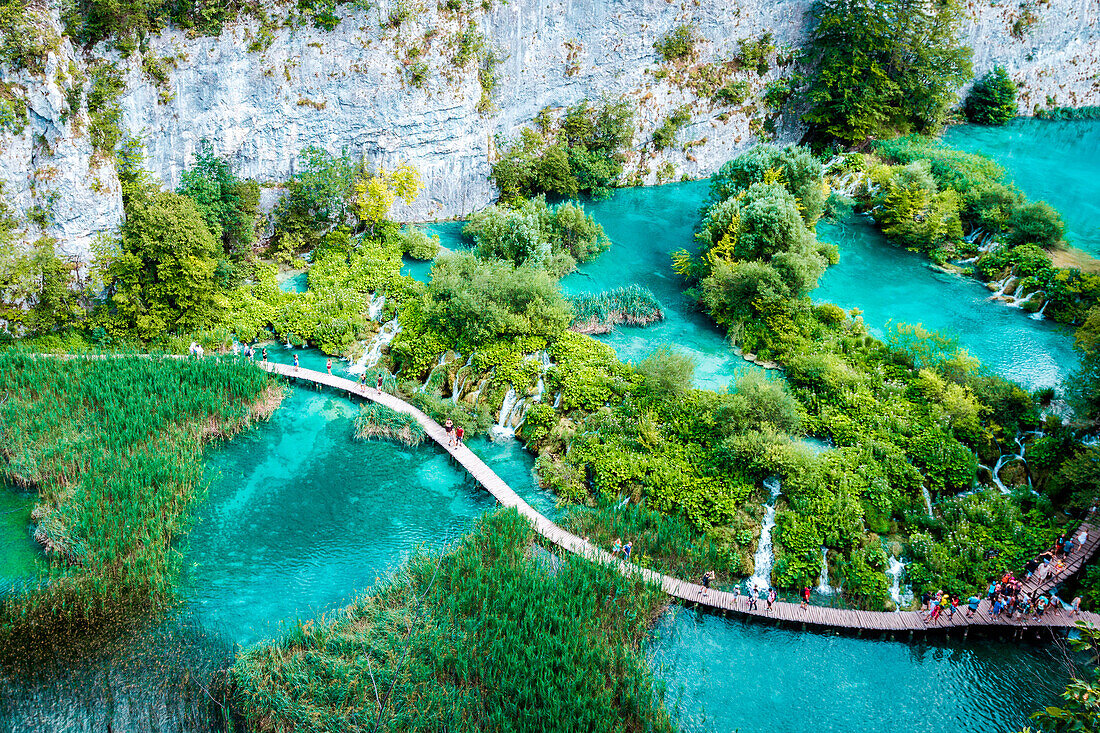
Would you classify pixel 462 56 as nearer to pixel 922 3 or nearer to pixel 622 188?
pixel 622 188

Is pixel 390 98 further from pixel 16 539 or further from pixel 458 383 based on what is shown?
pixel 16 539

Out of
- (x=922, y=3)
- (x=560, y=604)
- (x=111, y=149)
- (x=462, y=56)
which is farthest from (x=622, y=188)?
(x=560, y=604)

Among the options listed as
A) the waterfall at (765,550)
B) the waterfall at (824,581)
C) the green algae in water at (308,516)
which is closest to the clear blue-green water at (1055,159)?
the waterfall at (765,550)

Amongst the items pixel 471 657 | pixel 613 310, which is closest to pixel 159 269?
pixel 613 310

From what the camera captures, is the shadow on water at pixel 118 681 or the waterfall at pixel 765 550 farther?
the waterfall at pixel 765 550

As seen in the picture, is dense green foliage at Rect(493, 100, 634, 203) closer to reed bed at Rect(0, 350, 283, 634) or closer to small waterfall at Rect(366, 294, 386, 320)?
small waterfall at Rect(366, 294, 386, 320)

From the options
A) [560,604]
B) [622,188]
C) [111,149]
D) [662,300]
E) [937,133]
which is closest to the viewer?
[560,604]

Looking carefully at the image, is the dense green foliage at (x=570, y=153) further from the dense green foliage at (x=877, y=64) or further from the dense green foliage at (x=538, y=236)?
the dense green foliage at (x=877, y=64)
